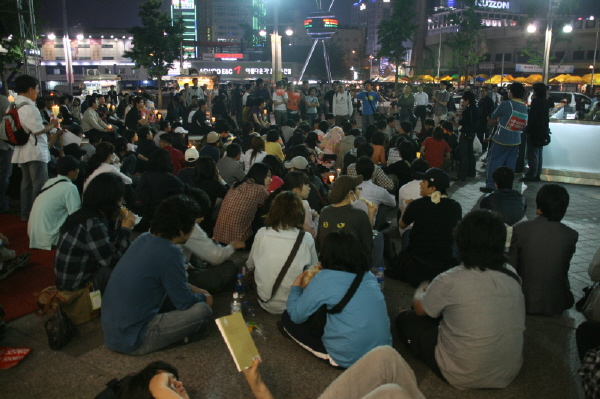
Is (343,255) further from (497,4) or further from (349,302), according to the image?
(497,4)

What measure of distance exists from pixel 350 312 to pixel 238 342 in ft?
3.34

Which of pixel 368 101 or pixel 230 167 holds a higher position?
pixel 368 101

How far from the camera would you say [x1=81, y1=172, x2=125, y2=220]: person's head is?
13.7ft

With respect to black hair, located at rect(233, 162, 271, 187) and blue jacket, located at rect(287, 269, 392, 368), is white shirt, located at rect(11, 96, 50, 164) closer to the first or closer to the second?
black hair, located at rect(233, 162, 271, 187)

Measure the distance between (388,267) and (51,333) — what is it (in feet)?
11.9

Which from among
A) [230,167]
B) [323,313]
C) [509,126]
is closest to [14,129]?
[230,167]

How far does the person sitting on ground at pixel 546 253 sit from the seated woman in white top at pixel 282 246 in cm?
194

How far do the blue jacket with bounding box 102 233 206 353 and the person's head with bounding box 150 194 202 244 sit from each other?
73 mm

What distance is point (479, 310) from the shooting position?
3133mm

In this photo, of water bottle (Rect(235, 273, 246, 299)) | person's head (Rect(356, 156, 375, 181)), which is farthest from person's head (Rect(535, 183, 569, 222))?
water bottle (Rect(235, 273, 246, 299))

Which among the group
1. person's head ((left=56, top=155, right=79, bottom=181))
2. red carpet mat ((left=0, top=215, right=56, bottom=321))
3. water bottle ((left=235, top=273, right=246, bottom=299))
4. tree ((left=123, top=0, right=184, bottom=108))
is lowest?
red carpet mat ((left=0, top=215, right=56, bottom=321))

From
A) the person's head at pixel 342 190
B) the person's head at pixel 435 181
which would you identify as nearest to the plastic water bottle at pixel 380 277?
the person's head at pixel 342 190

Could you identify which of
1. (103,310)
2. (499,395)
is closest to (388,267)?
(499,395)

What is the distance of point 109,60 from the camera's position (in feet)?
291
